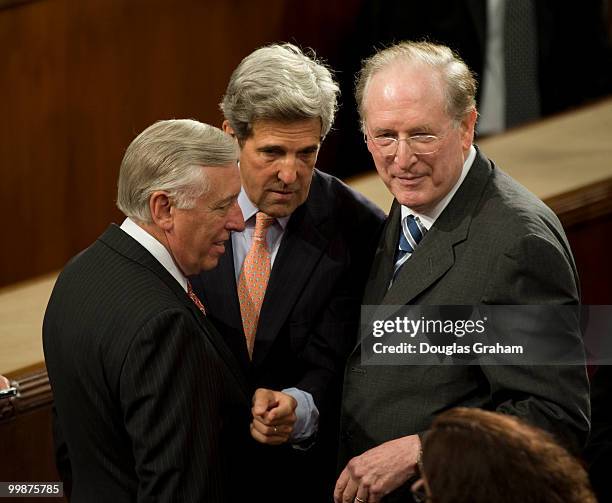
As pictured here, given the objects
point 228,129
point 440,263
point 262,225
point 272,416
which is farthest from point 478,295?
point 228,129

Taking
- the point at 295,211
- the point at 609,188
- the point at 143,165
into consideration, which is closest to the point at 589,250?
the point at 609,188

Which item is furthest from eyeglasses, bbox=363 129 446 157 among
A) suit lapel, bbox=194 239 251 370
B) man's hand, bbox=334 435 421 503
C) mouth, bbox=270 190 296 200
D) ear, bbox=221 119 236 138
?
man's hand, bbox=334 435 421 503

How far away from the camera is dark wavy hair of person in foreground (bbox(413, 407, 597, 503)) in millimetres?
1929

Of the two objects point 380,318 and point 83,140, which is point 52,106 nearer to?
point 83,140

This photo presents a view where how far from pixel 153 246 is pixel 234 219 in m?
0.19

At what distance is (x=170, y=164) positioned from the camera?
2477 millimetres

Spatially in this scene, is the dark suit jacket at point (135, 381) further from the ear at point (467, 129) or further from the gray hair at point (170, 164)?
the ear at point (467, 129)

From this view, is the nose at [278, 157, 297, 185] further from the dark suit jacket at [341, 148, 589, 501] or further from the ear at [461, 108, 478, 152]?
the ear at [461, 108, 478, 152]

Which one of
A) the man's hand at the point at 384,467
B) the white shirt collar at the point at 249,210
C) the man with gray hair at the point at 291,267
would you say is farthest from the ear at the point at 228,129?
the man's hand at the point at 384,467

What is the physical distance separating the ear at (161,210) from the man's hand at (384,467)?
0.62m

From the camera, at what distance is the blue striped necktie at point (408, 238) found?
2789mm

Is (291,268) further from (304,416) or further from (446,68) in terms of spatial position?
(446,68)

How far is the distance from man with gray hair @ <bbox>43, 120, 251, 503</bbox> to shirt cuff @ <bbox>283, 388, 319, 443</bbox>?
0.48 ft

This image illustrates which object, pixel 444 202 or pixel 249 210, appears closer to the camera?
pixel 444 202
